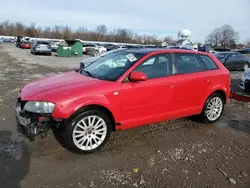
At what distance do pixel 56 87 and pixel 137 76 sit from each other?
1279 mm

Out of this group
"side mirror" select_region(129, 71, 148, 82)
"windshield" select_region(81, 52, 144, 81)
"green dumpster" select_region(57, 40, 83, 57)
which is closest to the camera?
"side mirror" select_region(129, 71, 148, 82)

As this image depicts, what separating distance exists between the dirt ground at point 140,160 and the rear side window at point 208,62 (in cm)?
127

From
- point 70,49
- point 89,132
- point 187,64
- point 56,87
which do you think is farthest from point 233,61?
point 70,49

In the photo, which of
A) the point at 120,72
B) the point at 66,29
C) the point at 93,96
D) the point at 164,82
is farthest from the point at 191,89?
the point at 66,29

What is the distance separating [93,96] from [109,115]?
18.7 inches

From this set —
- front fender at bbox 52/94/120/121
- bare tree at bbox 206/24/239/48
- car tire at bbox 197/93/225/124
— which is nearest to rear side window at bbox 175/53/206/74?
car tire at bbox 197/93/225/124

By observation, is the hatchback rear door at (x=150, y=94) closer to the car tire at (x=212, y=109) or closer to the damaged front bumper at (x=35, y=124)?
the car tire at (x=212, y=109)

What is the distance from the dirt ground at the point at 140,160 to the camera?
10.8ft

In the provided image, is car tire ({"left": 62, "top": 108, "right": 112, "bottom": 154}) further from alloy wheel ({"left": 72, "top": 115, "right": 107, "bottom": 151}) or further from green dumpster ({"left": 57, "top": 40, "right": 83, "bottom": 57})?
green dumpster ({"left": 57, "top": 40, "right": 83, "bottom": 57})

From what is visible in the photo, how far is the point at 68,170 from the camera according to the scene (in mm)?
3527

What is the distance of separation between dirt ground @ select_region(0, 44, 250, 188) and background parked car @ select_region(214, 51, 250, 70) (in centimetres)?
1298

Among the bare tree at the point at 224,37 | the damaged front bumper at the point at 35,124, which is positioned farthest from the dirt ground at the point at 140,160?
the bare tree at the point at 224,37

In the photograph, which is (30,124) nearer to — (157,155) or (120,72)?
(120,72)

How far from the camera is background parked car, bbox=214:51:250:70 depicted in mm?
17239
